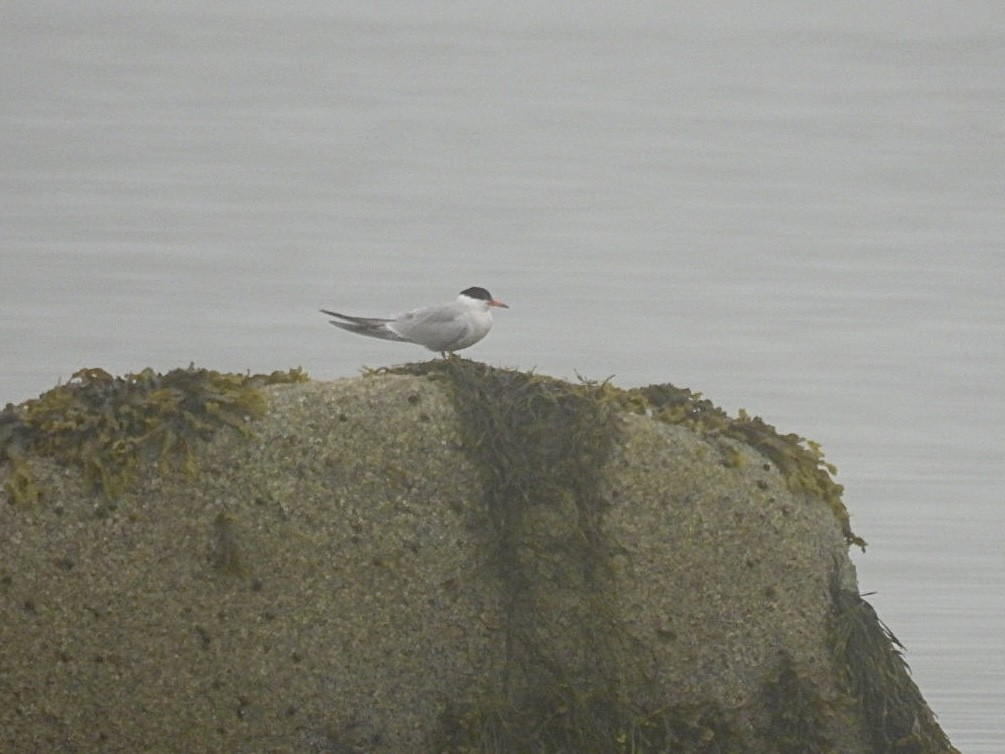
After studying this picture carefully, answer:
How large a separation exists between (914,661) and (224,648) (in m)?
5.49

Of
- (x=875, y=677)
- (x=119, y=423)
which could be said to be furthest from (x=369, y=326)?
(x=875, y=677)

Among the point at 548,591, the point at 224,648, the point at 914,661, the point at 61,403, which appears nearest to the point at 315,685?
the point at 224,648

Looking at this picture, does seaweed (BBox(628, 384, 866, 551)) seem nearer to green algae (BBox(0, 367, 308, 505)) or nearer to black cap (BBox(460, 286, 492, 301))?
black cap (BBox(460, 286, 492, 301))

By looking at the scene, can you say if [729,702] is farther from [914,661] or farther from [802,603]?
[914,661]

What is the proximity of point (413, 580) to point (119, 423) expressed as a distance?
2.81ft

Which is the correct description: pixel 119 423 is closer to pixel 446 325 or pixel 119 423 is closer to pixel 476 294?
pixel 446 325

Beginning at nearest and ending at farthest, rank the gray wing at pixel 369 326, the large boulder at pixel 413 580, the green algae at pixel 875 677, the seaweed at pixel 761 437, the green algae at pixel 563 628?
the large boulder at pixel 413 580 < the green algae at pixel 563 628 < the green algae at pixel 875 677 < the seaweed at pixel 761 437 < the gray wing at pixel 369 326

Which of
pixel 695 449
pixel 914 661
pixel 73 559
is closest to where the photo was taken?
pixel 73 559

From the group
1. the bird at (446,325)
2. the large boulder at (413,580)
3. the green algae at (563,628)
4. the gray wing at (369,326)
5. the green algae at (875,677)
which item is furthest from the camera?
the gray wing at (369,326)

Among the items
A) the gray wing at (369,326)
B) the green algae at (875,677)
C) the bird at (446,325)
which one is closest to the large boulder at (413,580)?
the green algae at (875,677)

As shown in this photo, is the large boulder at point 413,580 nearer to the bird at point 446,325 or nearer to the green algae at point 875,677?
the green algae at point 875,677

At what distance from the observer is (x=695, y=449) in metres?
5.73

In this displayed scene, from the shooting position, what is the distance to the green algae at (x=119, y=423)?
5430mm

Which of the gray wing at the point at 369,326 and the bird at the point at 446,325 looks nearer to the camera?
the bird at the point at 446,325
